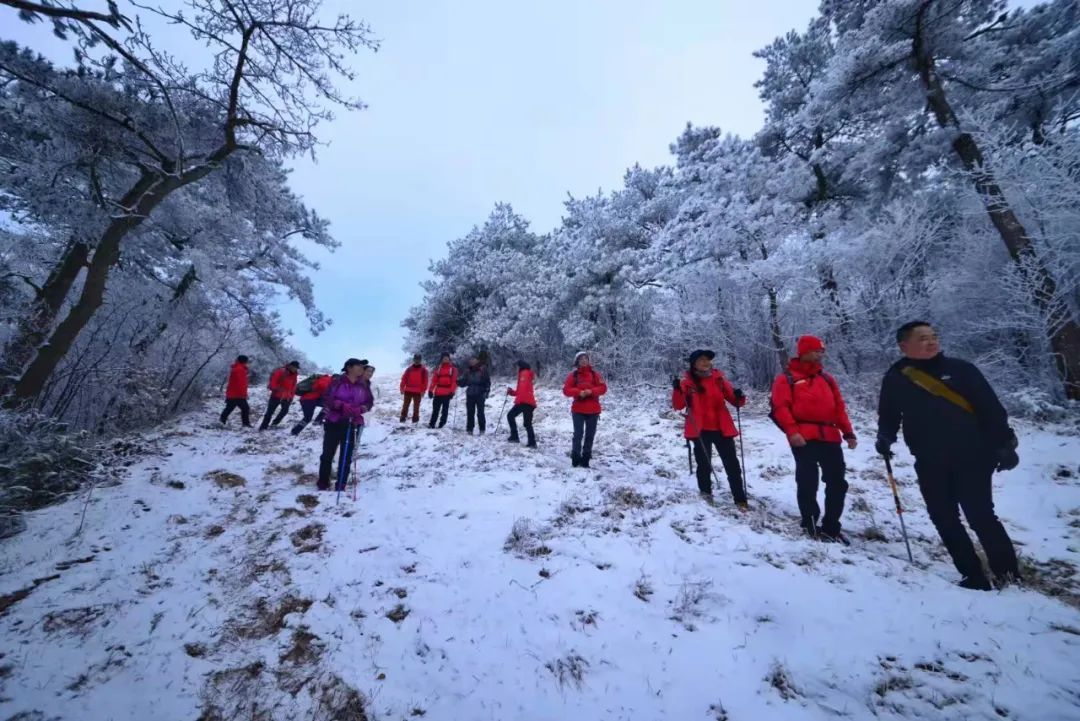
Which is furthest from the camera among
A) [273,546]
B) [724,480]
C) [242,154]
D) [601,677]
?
[242,154]

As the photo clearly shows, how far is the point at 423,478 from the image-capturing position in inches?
274

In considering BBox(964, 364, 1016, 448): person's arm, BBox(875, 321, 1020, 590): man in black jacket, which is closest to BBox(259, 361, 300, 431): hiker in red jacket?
BBox(875, 321, 1020, 590): man in black jacket

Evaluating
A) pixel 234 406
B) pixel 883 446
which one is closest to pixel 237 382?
pixel 234 406

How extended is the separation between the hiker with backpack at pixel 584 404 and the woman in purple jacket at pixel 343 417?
3.48 metres

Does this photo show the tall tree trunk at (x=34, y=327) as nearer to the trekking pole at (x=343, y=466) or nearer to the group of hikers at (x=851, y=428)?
the group of hikers at (x=851, y=428)

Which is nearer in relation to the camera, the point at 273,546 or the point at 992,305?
the point at 273,546

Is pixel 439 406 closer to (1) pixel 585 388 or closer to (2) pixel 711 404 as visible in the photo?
(1) pixel 585 388

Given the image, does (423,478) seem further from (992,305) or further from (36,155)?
(992,305)

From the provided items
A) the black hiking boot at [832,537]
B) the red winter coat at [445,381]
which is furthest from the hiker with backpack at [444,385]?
the black hiking boot at [832,537]

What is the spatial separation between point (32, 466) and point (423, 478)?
4962 mm

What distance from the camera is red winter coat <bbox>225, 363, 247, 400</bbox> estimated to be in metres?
10.6

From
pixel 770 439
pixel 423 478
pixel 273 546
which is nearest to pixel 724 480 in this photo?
pixel 770 439

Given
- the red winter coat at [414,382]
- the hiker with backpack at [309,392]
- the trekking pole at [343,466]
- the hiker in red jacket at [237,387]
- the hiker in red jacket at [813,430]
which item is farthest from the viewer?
the red winter coat at [414,382]

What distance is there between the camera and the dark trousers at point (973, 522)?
347 cm
